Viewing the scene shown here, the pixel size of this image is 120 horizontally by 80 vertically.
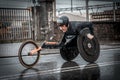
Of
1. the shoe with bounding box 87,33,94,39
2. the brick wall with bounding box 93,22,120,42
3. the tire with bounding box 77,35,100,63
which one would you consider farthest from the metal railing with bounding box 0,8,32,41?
the shoe with bounding box 87,33,94,39

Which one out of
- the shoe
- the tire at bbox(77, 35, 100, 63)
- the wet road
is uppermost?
the shoe

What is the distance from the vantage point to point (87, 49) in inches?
389

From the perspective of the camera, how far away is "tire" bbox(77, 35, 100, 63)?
9.77 m

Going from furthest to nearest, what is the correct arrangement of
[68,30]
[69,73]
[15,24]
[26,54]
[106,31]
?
1. [15,24]
2. [106,31]
3. [68,30]
4. [26,54]
5. [69,73]

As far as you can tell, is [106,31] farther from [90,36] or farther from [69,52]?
[90,36]

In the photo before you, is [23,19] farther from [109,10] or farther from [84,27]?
[84,27]

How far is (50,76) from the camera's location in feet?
24.6

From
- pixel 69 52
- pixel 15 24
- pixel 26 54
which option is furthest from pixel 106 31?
pixel 26 54

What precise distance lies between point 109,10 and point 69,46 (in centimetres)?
2015

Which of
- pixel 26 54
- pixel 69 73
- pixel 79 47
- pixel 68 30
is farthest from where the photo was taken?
pixel 68 30

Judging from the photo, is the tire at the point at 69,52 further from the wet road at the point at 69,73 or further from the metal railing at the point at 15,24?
the metal railing at the point at 15,24

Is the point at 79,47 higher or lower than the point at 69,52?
higher

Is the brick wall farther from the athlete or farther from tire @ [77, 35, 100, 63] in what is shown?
the athlete

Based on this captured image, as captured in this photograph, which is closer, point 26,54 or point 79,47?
point 26,54
